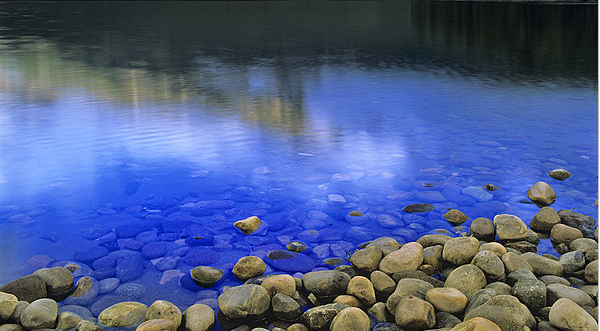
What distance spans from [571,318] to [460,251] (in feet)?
3.34

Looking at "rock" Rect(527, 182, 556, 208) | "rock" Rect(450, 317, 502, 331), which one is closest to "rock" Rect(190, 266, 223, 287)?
"rock" Rect(450, 317, 502, 331)

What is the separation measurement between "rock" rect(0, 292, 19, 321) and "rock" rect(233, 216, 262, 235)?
6.47 ft

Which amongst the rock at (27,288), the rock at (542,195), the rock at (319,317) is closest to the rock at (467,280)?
the rock at (319,317)

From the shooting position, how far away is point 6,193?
5977 millimetres

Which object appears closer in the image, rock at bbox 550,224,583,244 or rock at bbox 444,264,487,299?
rock at bbox 444,264,487,299

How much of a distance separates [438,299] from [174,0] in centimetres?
9167

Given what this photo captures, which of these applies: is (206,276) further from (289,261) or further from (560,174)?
(560,174)

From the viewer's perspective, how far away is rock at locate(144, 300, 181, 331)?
347cm

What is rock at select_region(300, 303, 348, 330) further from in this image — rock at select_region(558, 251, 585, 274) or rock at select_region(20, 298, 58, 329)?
rock at select_region(558, 251, 585, 274)

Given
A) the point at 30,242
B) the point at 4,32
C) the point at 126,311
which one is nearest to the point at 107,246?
the point at 30,242

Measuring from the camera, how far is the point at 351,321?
11.0ft

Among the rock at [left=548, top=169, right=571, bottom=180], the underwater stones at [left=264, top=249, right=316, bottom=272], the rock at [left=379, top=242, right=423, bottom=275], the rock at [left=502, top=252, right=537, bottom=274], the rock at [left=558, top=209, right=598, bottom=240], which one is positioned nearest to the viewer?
the rock at [left=502, top=252, right=537, bottom=274]

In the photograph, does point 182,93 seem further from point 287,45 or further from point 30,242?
point 287,45

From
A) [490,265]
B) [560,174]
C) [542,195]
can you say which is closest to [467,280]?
[490,265]
